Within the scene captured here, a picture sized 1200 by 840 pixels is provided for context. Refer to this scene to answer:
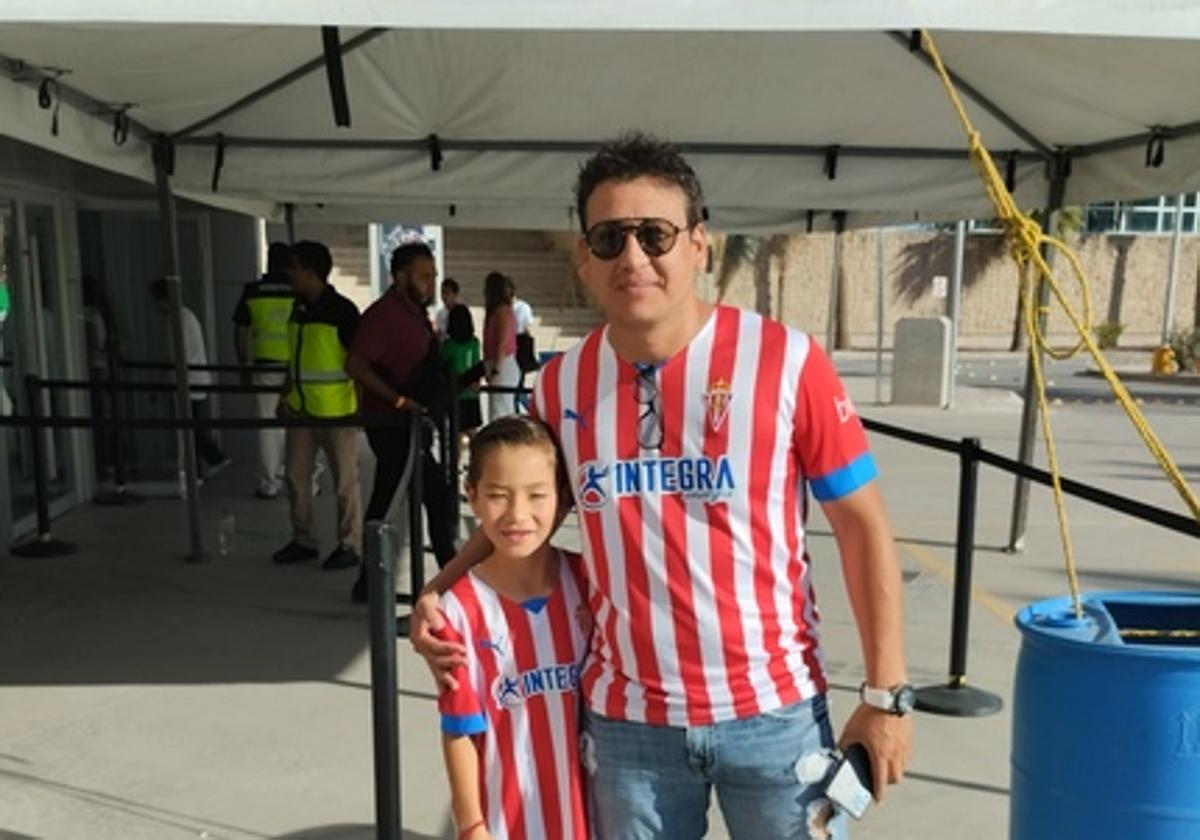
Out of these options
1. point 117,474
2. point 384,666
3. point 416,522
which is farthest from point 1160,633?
point 117,474

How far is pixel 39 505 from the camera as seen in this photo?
22.0 ft

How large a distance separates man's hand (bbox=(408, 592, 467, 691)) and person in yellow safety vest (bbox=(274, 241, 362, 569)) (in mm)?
3938

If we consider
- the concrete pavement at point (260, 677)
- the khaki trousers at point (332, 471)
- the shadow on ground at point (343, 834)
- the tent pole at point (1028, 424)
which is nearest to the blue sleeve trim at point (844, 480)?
the concrete pavement at point (260, 677)

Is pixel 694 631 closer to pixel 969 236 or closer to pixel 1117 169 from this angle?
pixel 1117 169

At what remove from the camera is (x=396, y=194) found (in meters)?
6.25

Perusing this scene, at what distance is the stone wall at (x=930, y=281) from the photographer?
34938mm

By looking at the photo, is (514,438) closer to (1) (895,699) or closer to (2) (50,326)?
(1) (895,699)

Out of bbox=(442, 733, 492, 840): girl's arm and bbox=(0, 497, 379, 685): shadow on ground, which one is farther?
bbox=(0, 497, 379, 685): shadow on ground

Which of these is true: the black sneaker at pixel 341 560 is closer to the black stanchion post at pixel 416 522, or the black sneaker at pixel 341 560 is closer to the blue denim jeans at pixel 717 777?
the black stanchion post at pixel 416 522

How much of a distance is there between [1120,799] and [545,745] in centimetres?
112

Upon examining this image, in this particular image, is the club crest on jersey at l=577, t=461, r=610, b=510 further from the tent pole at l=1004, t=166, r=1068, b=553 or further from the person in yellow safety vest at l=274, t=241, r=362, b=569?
the tent pole at l=1004, t=166, r=1068, b=553

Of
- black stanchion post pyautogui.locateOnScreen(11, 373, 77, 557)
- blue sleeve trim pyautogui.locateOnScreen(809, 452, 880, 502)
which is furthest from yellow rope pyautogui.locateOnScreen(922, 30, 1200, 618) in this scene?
black stanchion post pyautogui.locateOnScreen(11, 373, 77, 557)

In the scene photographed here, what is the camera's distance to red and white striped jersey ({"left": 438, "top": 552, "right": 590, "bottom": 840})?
6.52ft

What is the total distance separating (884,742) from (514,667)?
658 millimetres
